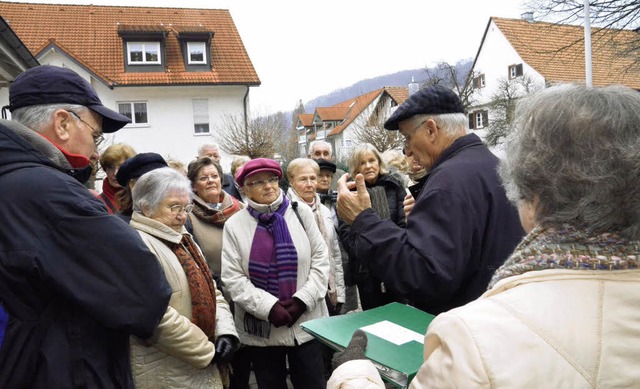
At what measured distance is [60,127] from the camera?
1737 millimetres

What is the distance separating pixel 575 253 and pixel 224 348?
214 cm

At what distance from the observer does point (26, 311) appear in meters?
1.46

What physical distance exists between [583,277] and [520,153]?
34cm

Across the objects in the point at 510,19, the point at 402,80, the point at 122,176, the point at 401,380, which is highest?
the point at 402,80

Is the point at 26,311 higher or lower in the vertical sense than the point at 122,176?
lower

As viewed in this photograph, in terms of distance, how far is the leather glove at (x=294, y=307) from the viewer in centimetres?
313

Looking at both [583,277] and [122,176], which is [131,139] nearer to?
[122,176]

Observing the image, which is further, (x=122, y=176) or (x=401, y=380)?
(x=122, y=176)

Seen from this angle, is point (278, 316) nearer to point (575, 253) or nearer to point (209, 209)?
point (209, 209)

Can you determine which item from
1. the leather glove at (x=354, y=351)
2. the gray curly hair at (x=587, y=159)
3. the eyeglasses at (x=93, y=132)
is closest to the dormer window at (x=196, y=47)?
the eyeglasses at (x=93, y=132)

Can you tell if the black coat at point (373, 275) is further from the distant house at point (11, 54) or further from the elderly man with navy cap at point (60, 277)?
the distant house at point (11, 54)

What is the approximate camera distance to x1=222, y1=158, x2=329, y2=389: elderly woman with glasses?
3143mm

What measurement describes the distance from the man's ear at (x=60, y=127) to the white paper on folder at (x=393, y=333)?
4.40 feet

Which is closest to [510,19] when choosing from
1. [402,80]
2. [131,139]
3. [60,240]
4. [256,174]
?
[131,139]
